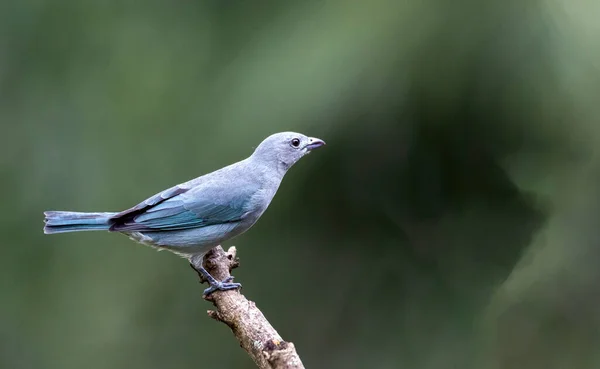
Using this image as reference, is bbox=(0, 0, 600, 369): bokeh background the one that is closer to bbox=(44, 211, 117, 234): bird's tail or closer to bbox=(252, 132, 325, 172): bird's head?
bbox=(252, 132, 325, 172): bird's head

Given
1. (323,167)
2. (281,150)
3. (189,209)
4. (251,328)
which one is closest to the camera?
(251,328)

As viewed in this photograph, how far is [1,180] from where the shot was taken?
4.88m

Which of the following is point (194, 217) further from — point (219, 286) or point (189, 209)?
point (219, 286)

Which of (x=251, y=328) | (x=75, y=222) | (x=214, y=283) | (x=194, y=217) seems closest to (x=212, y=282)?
(x=214, y=283)

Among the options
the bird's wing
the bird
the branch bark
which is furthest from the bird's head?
the branch bark

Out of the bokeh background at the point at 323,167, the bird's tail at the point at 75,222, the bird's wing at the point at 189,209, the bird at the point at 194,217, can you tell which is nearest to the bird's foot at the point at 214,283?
the bird at the point at 194,217

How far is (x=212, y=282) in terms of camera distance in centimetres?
319

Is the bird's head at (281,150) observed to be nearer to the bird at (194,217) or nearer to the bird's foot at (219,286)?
the bird at (194,217)

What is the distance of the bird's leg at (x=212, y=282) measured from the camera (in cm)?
313

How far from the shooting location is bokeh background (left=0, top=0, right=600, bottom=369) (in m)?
3.94

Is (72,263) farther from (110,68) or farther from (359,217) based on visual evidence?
(359,217)

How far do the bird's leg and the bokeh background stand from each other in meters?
1.16

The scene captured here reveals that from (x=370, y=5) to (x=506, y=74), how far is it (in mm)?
1067

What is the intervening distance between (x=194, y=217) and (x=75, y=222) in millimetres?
559
